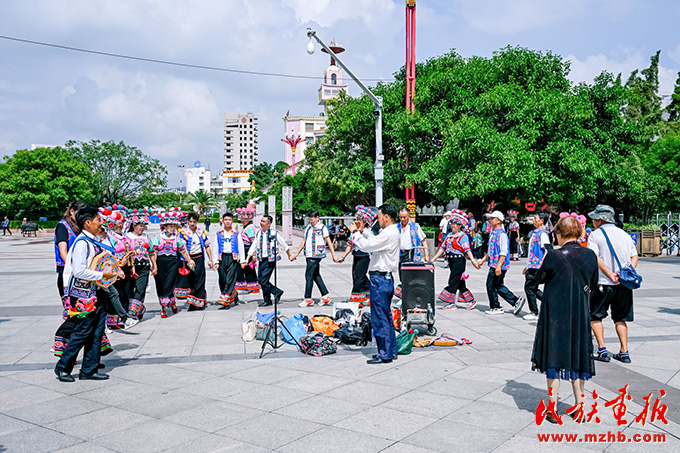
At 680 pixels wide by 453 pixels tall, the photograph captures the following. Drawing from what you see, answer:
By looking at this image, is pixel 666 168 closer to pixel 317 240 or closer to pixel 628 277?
pixel 317 240

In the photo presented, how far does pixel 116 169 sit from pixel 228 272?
57.0 m

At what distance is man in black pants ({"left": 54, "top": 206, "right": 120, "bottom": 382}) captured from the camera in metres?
5.27

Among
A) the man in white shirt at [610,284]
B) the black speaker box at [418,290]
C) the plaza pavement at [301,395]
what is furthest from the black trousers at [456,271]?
the man in white shirt at [610,284]

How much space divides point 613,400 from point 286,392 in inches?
118

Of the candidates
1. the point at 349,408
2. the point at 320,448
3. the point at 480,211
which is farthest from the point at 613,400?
the point at 480,211

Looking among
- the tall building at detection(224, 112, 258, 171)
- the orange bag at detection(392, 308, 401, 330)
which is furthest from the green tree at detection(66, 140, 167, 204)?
the tall building at detection(224, 112, 258, 171)

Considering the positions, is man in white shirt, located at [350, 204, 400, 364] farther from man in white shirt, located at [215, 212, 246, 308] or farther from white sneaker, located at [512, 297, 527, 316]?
man in white shirt, located at [215, 212, 246, 308]

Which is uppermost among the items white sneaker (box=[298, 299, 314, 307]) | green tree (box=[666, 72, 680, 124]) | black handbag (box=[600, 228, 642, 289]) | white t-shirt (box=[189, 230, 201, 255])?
green tree (box=[666, 72, 680, 124])

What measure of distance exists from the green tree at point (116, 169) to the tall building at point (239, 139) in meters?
121

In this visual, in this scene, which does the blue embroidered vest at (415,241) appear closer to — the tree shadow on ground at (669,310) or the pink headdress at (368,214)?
the pink headdress at (368,214)

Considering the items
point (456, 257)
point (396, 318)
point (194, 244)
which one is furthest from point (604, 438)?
point (194, 244)

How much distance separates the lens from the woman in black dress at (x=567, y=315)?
13.7ft

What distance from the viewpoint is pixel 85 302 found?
5.30 meters

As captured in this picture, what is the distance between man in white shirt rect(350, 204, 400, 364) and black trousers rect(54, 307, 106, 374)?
114 inches
